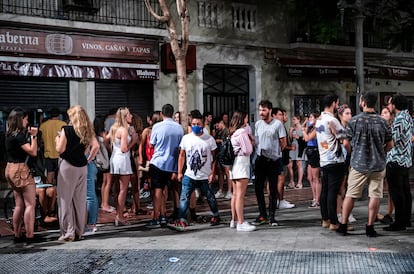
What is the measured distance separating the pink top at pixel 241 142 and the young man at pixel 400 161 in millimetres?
2021

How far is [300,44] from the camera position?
66.0 feet

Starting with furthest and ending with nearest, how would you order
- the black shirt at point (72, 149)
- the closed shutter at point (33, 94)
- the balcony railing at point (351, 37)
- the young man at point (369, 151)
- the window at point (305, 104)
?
the window at point (305, 104) < the balcony railing at point (351, 37) < the closed shutter at point (33, 94) < the black shirt at point (72, 149) < the young man at point (369, 151)

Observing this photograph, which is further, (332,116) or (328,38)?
(328,38)

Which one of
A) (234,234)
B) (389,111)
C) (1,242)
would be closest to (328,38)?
(389,111)

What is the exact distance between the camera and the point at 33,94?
608 inches

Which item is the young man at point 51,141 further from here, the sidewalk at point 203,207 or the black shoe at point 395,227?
the black shoe at point 395,227

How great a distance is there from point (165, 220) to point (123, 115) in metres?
1.78

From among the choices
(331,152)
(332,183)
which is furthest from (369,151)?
(332,183)

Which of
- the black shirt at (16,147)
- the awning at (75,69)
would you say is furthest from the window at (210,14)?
the black shirt at (16,147)

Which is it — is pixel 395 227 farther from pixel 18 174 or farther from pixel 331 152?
pixel 18 174

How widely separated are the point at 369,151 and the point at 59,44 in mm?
10159

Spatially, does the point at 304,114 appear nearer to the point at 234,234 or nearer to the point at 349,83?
the point at 349,83

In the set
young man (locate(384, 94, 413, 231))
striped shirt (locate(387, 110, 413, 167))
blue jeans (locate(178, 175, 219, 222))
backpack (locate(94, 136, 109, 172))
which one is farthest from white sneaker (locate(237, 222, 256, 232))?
backpack (locate(94, 136, 109, 172))

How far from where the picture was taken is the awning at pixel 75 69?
14.6 meters
